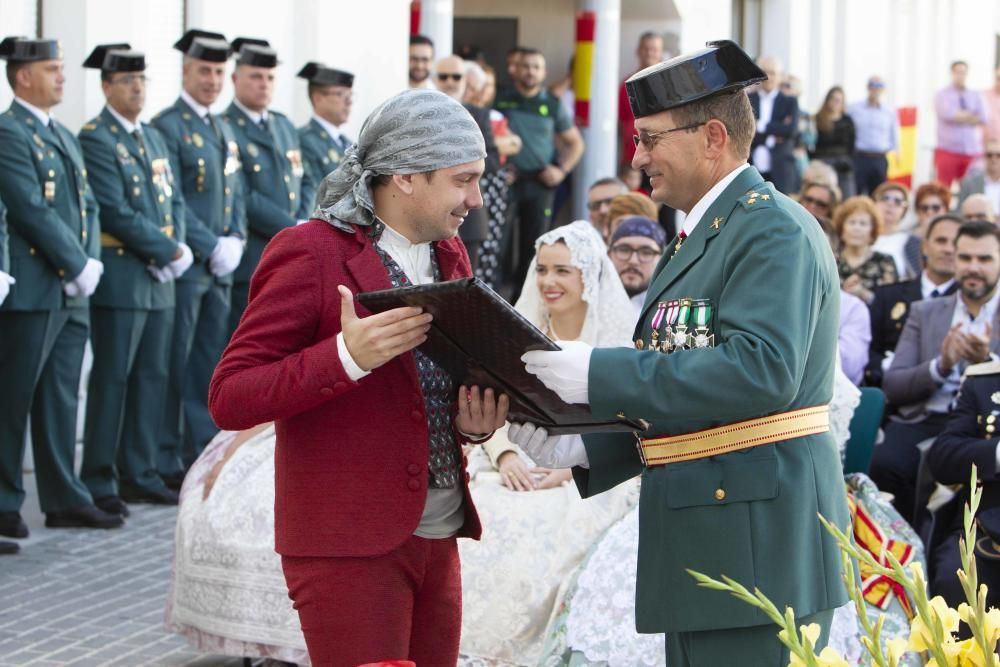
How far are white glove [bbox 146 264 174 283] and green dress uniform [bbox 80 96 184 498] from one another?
0.05 ft

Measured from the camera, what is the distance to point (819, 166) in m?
11.9

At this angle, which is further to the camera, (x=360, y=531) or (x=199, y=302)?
(x=199, y=302)

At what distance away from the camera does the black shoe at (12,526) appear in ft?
21.3

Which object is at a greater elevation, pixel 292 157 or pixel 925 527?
pixel 292 157

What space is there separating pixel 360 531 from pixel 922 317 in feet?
14.9

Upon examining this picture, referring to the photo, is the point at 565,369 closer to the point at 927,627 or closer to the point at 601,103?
the point at 927,627

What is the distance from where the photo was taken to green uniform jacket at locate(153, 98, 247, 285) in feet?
25.6

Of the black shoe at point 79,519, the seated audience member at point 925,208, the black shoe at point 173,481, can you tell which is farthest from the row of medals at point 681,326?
the seated audience member at point 925,208

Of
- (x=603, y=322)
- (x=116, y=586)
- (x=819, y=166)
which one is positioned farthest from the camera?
(x=819, y=166)

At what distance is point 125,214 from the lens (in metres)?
7.20

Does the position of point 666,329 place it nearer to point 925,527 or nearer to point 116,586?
point 925,527

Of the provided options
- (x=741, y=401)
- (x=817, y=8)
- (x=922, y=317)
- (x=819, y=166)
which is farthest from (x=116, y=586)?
(x=817, y=8)

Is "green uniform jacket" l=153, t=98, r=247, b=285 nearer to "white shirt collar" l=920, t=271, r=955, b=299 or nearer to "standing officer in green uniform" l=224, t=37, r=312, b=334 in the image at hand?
"standing officer in green uniform" l=224, t=37, r=312, b=334

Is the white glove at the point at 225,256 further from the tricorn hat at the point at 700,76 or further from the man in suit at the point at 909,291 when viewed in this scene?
the tricorn hat at the point at 700,76
